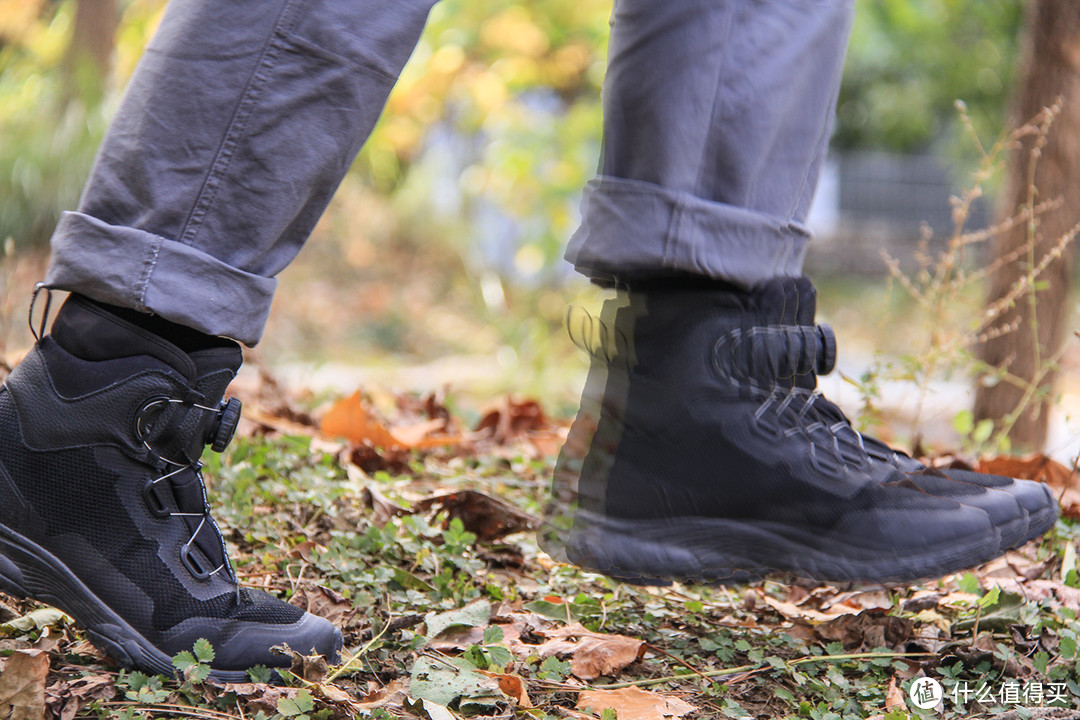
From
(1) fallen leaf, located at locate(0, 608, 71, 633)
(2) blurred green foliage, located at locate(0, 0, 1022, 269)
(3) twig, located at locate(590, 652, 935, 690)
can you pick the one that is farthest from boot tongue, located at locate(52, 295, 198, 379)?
(2) blurred green foliage, located at locate(0, 0, 1022, 269)

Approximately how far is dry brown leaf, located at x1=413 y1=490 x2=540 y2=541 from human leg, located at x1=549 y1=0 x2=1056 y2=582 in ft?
1.19

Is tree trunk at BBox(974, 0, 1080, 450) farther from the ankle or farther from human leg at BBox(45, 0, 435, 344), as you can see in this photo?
the ankle

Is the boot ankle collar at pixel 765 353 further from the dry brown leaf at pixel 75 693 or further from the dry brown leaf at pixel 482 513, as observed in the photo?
the dry brown leaf at pixel 75 693

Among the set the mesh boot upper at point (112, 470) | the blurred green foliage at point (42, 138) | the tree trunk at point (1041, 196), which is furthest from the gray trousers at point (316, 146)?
the blurred green foliage at point (42, 138)

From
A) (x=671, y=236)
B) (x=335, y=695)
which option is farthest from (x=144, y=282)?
(x=671, y=236)

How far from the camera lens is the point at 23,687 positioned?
985mm

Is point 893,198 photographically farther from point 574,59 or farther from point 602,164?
point 602,164

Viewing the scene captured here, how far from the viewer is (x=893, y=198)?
14789 millimetres

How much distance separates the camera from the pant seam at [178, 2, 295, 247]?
1.06m

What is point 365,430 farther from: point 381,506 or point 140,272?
point 140,272

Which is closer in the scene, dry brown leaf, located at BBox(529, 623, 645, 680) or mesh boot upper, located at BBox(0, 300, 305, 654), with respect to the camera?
mesh boot upper, located at BBox(0, 300, 305, 654)

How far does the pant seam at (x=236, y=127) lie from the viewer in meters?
1.06

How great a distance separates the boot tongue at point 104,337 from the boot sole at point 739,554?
0.58 metres

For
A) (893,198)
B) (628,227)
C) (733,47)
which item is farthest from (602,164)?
(893,198)
